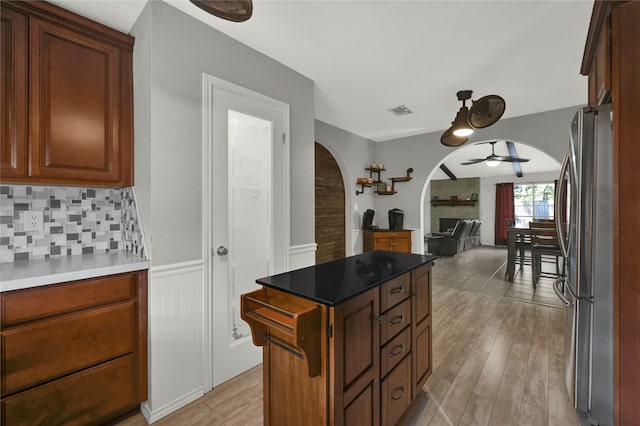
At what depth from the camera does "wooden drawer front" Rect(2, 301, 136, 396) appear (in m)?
A: 1.36

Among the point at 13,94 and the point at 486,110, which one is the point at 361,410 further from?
the point at 486,110

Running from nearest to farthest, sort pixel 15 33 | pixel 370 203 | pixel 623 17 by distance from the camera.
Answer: pixel 623 17
pixel 15 33
pixel 370 203

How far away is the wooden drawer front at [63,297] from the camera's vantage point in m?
1.35

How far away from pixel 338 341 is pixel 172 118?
5.30ft

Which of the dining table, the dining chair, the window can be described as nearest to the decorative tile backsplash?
the dining chair

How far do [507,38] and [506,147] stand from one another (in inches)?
231

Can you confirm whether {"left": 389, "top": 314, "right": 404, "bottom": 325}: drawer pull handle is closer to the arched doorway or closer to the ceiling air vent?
the arched doorway

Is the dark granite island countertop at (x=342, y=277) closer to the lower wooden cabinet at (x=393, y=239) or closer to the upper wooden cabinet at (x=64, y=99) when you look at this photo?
the upper wooden cabinet at (x=64, y=99)

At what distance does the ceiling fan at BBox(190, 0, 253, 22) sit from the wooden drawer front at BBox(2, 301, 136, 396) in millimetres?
1627

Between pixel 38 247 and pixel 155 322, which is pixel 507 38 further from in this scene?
pixel 38 247

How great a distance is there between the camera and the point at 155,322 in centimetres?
171

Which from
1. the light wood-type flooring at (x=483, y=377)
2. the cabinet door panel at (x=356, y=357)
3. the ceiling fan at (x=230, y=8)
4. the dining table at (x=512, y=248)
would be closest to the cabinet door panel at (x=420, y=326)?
the light wood-type flooring at (x=483, y=377)

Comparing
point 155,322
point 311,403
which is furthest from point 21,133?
point 311,403

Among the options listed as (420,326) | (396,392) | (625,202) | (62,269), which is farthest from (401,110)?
(62,269)
